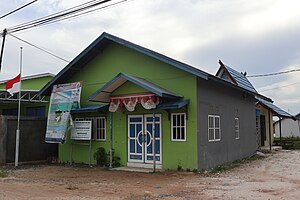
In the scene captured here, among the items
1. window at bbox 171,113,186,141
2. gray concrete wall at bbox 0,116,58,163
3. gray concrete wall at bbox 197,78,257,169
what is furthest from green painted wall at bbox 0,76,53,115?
gray concrete wall at bbox 197,78,257,169

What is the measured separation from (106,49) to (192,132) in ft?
19.4

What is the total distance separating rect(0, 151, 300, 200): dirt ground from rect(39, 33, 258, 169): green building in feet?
3.93

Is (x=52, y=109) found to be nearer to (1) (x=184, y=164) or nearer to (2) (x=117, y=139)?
(2) (x=117, y=139)

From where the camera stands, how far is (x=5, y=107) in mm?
23344

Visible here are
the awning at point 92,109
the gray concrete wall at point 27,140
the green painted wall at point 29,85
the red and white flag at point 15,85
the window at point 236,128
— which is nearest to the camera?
the awning at point 92,109

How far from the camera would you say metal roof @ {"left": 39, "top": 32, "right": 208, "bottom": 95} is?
Answer: 12.9 metres

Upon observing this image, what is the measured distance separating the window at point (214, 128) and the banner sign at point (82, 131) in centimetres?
530

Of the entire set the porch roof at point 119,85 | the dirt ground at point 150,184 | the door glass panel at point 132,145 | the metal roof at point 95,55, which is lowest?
the dirt ground at point 150,184

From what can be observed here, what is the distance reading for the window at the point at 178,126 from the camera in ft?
43.6

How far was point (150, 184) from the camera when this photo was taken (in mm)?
10734

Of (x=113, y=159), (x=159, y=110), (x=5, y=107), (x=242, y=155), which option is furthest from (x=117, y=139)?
(x=5, y=107)

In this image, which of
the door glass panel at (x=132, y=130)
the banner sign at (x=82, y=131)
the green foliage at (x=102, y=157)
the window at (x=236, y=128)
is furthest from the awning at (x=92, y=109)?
the window at (x=236, y=128)

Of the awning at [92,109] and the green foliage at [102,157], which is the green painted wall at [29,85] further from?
the green foliage at [102,157]

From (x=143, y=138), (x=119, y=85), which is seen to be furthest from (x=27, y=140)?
(x=143, y=138)
